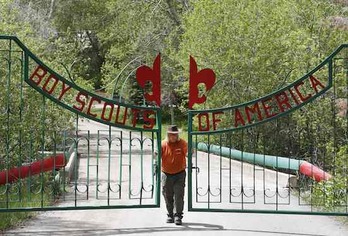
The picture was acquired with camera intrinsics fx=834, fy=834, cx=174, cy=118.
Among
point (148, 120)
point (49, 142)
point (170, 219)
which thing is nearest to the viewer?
point (148, 120)

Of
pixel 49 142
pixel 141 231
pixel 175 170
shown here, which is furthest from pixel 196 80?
pixel 49 142

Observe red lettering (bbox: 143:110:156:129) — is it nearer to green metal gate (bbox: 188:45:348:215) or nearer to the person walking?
the person walking

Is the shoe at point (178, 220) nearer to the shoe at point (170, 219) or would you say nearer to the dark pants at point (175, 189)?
the dark pants at point (175, 189)

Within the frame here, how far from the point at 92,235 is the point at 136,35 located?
2664cm

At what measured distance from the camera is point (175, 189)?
489 inches

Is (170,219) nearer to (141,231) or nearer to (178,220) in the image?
(178,220)

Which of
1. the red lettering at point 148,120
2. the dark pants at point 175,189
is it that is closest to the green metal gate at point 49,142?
the red lettering at point 148,120

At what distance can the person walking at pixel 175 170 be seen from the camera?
1239 cm

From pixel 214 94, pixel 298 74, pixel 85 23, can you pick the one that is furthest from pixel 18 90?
pixel 85 23

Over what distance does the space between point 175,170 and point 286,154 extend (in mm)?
9750

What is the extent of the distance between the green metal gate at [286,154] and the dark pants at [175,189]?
0.14 meters

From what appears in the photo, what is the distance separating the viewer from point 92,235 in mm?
11664

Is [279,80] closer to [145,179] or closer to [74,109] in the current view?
[145,179]

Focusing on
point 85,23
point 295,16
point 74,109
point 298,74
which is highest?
point 85,23
